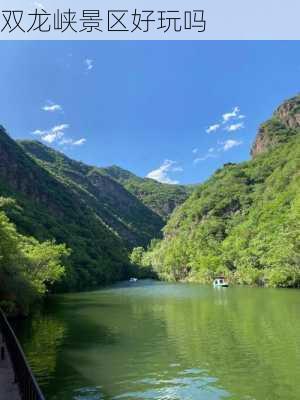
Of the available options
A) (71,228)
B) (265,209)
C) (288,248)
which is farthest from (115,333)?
(71,228)

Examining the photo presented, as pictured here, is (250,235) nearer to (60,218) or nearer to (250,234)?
(250,234)

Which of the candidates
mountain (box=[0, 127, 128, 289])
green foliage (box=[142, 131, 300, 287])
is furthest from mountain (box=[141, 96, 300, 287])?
mountain (box=[0, 127, 128, 289])

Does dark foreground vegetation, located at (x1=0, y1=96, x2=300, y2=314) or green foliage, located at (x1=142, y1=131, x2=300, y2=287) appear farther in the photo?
green foliage, located at (x1=142, y1=131, x2=300, y2=287)

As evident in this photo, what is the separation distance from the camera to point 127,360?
30.1m

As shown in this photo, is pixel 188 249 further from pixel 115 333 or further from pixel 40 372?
pixel 40 372

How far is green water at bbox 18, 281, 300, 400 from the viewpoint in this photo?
923 inches

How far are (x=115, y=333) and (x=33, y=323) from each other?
446 inches

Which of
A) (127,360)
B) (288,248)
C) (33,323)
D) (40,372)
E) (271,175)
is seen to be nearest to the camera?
(40,372)

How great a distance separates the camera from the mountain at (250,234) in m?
109

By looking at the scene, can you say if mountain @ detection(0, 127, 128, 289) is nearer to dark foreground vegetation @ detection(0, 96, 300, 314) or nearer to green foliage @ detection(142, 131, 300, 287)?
dark foreground vegetation @ detection(0, 96, 300, 314)

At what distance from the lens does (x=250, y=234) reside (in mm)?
143000

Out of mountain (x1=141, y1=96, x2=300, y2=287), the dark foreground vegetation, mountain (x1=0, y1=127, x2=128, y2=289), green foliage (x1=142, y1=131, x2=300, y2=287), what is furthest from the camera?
mountain (x1=0, y1=127, x2=128, y2=289)

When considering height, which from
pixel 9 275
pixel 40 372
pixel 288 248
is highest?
pixel 288 248

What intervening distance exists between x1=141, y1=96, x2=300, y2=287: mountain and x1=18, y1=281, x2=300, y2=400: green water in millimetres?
58742
